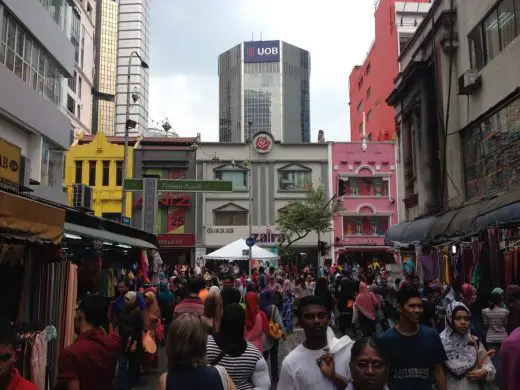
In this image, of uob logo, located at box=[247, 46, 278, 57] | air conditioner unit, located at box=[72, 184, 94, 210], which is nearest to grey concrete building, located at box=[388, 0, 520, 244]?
air conditioner unit, located at box=[72, 184, 94, 210]

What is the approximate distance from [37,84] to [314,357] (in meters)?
18.1

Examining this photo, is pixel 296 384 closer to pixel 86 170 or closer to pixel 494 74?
pixel 494 74

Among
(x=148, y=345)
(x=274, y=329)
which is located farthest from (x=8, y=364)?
(x=274, y=329)

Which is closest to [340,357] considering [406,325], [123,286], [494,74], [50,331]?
[406,325]

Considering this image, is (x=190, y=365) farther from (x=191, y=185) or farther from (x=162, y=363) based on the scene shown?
(x=191, y=185)

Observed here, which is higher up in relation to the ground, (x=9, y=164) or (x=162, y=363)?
(x=9, y=164)

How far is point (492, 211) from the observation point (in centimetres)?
1084

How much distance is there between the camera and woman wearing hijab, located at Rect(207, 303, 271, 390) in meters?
3.98

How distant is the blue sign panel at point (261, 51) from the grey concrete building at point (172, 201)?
312 feet

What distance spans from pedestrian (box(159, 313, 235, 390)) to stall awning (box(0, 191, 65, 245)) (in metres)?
3.09

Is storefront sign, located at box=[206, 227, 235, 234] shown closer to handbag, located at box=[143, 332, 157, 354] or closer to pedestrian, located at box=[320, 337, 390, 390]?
handbag, located at box=[143, 332, 157, 354]

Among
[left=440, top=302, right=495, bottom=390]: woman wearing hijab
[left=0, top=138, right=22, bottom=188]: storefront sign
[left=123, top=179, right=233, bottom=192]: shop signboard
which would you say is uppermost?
[left=123, top=179, right=233, bottom=192]: shop signboard

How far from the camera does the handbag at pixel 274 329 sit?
885cm

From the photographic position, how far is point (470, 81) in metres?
14.9
